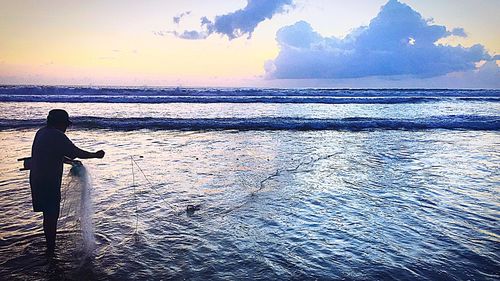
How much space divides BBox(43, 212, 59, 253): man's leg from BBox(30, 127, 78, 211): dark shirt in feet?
0.37

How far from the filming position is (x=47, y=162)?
13.9 ft

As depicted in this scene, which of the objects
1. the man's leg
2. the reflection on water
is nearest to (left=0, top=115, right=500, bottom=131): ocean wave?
the reflection on water

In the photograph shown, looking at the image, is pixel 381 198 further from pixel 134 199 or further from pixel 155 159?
pixel 155 159

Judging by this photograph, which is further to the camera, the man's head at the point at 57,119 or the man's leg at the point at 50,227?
the man's leg at the point at 50,227

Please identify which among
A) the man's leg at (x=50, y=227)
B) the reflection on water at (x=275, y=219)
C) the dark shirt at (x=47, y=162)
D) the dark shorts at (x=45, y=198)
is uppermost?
the dark shirt at (x=47, y=162)

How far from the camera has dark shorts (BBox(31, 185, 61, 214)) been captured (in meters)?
4.28

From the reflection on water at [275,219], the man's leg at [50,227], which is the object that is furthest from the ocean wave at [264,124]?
the man's leg at [50,227]

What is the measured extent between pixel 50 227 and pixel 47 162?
938 millimetres

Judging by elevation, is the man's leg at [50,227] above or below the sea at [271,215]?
above

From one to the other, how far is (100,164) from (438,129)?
18.7 metres

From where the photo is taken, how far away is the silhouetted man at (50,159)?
4180 mm

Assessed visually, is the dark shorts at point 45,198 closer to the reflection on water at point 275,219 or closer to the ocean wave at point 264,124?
the reflection on water at point 275,219

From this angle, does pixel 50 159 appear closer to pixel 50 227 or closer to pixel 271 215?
pixel 50 227

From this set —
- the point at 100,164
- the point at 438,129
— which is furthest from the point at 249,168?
the point at 438,129
